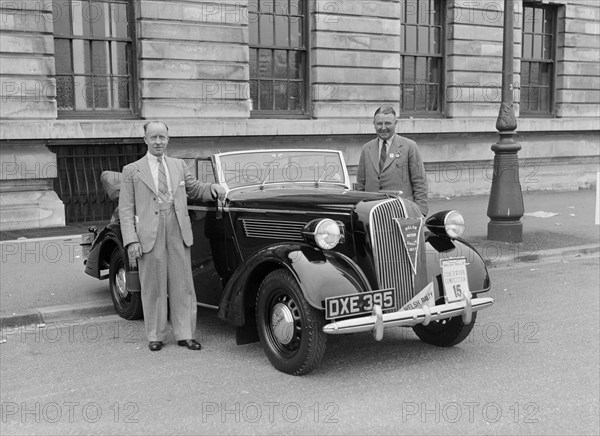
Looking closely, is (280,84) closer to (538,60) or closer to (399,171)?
(538,60)

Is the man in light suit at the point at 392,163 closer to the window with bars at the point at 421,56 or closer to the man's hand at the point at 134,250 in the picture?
the man's hand at the point at 134,250

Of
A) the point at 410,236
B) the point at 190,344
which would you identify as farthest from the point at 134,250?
the point at 410,236

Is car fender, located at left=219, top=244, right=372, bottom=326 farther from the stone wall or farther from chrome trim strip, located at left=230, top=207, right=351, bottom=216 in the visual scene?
the stone wall

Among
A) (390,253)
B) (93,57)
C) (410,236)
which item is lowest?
(390,253)

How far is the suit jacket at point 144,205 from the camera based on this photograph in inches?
227

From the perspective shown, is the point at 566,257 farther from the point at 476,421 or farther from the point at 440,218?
the point at 476,421

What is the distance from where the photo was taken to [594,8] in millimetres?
19734

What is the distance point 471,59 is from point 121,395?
1497 cm

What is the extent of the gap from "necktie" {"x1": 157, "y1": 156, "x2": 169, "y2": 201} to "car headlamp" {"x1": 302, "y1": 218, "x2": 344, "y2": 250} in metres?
1.36

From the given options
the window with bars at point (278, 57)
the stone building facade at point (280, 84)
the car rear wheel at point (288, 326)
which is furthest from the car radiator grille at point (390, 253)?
the window with bars at point (278, 57)

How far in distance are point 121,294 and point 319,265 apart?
2.73 metres

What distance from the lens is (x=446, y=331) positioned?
19.1ft

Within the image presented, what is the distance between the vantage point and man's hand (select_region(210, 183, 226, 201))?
235 inches

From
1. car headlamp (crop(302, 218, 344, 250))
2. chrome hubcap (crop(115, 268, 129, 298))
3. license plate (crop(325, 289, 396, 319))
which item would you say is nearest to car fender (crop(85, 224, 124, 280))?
chrome hubcap (crop(115, 268, 129, 298))
